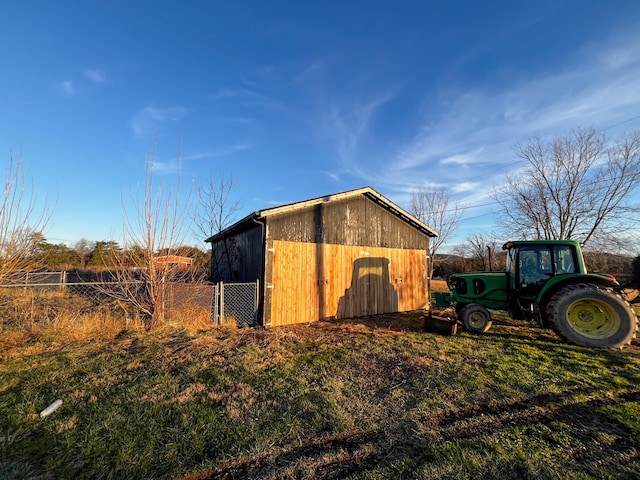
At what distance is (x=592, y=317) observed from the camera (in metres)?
6.32

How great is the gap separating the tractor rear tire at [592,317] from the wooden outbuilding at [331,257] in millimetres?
5351

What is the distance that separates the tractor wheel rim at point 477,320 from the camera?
729 cm

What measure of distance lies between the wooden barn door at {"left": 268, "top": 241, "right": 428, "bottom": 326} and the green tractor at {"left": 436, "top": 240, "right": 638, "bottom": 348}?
9.30ft

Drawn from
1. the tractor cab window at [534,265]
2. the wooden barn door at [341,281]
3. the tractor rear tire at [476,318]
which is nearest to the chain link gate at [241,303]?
the wooden barn door at [341,281]

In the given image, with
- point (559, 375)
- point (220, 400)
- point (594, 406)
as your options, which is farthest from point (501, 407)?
point (220, 400)

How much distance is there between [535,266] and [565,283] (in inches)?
27.1

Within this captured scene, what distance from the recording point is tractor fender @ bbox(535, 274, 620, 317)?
20.7 ft

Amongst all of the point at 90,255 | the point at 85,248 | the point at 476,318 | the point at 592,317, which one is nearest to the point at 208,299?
the point at 476,318

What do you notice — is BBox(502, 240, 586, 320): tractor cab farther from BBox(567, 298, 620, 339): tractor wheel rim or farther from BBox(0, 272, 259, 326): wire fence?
BBox(0, 272, 259, 326): wire fence

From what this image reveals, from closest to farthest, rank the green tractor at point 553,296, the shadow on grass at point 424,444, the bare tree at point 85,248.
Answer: the shadow on grass at point 424,444, the green tractor at point 553,296, the bare tree at point 85,248

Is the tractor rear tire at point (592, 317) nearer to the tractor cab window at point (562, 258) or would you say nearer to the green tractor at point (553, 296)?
the green tractor at point (553, 296)

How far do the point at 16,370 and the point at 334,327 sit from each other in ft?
21.7

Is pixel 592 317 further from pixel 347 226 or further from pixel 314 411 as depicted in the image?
pixel 314 411

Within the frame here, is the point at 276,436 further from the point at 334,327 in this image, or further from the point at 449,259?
the point at 449,259
